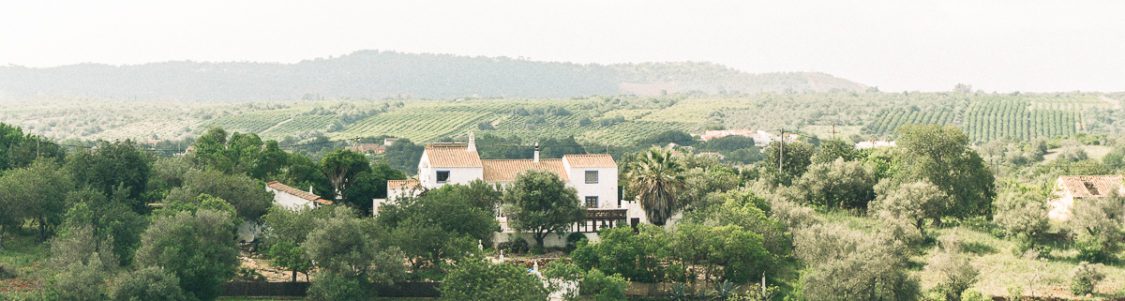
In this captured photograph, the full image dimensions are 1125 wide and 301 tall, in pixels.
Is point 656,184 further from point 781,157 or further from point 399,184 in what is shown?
point 781,157

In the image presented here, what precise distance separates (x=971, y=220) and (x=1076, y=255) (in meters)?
8.86

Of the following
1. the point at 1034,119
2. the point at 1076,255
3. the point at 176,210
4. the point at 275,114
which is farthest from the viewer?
the point at 275,114

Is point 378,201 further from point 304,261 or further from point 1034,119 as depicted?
point 1034,119

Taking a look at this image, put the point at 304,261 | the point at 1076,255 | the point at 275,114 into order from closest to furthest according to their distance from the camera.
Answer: the point at 304,261, the point at 1076,255, the point at 275,114

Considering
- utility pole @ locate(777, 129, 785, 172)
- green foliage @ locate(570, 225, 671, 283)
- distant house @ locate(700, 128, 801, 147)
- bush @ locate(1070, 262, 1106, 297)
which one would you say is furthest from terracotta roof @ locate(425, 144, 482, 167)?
distant house @ locate(700, 128, 801, 147)

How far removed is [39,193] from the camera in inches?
2067

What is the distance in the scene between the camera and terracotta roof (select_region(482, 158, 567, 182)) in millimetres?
61438

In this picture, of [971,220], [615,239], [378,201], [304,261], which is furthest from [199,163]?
[971,220]

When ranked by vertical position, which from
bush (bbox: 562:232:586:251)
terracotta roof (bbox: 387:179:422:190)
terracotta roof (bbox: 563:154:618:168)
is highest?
terracotta roof (bbox: 563:154:618:168)

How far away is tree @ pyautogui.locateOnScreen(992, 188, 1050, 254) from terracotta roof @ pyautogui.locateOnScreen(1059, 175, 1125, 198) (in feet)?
28.9

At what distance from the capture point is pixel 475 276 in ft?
142

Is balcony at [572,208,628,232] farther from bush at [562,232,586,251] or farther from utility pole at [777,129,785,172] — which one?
utility pole at [777,129,785,172]

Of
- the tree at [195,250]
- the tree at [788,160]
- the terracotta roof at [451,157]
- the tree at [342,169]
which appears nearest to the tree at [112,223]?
the tree at [195,250]

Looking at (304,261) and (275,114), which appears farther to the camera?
(275,114)
